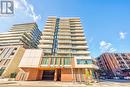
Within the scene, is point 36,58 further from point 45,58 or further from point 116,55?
point 116,55

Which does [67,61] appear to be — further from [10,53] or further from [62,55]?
[10,53]

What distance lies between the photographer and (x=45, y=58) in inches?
1797

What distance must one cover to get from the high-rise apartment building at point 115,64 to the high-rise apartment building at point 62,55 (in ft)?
93.2

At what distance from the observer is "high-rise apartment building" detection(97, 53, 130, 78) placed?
8012 centimetres

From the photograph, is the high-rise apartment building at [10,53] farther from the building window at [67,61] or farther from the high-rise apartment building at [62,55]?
the building window at [67,61]

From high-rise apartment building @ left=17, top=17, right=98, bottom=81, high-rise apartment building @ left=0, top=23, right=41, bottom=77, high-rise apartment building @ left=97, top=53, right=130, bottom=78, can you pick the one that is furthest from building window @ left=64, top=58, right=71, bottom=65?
high-rise apartment building @ left=97, top=53, right=130, bottom=78

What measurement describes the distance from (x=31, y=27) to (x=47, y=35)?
139ft

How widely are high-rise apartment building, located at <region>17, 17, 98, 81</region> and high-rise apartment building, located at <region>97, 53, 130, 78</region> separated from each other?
2841 cm

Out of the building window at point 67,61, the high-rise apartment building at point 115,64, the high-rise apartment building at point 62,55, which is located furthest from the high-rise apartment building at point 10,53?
the high-rise apartment building at point 115,64

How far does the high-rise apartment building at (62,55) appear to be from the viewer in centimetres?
4169

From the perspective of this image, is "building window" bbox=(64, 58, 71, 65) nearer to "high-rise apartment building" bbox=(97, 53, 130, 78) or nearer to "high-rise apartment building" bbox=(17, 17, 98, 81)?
"high-rise apartment building" bbox=(17, 17, 98, 81)

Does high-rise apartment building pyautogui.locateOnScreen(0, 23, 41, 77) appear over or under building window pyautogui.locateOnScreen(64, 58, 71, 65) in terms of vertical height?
over

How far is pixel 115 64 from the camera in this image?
85312 millimetres

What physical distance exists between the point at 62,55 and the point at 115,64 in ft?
129
